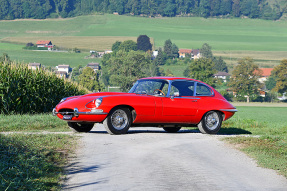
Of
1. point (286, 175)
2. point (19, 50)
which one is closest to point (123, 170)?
point (286, 175)

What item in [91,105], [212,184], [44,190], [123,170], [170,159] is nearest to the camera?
[44,190]

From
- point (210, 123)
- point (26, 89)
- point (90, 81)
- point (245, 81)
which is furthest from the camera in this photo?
point (245, 81)

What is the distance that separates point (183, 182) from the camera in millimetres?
8180

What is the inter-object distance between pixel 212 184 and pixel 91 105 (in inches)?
230

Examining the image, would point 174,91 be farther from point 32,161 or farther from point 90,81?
point 90,81

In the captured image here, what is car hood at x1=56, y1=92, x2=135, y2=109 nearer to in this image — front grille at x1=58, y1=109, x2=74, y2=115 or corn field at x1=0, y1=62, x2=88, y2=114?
front grille at x1=58, y1=109, x2=74, y2=115

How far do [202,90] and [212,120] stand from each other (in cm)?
91

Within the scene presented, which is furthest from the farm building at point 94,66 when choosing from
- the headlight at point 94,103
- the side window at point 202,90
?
the headlight at point 94,103

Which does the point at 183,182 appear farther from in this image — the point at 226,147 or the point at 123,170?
the point at 226,147

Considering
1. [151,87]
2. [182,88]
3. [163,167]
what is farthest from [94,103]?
[163,167]

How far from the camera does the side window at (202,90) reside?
15.1 meters

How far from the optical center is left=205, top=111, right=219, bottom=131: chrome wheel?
15.1 m

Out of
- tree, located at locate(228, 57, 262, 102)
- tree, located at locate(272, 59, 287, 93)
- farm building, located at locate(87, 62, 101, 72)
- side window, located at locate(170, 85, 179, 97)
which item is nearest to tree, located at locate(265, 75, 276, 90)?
tree, located at locate(272, 59, 287, 93)

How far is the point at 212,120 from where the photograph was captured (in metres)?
15.2
